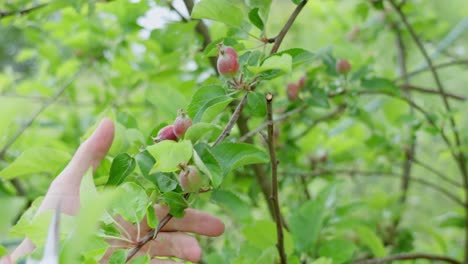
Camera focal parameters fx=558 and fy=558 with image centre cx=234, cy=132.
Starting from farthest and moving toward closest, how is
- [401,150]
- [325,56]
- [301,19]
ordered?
[301,19], [401,150], [325,56]

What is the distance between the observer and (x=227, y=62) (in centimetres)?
62

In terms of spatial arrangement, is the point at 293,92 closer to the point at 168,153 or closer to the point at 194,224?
the point at 194,224

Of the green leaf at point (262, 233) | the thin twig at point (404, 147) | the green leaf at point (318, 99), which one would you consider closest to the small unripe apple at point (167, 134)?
the green leaf at point (262, 233)

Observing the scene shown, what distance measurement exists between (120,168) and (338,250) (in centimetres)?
41

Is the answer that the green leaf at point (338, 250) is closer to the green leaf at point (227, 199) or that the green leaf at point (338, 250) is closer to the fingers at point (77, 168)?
the green leaf at point (227, 199)

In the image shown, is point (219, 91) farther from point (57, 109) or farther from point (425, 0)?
point (57, 109)

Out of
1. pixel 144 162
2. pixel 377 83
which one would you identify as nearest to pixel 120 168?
pixel 144 162

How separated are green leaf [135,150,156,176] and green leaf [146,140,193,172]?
7cm

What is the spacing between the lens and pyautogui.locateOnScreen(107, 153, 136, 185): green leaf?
627 mm

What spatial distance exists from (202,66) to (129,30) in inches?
6.4

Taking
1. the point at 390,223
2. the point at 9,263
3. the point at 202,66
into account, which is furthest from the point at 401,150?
the point at 9,263

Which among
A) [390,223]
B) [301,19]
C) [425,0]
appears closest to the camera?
[390,223]

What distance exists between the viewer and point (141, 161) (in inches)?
A: 23.9

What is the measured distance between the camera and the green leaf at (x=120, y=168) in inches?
24.7
